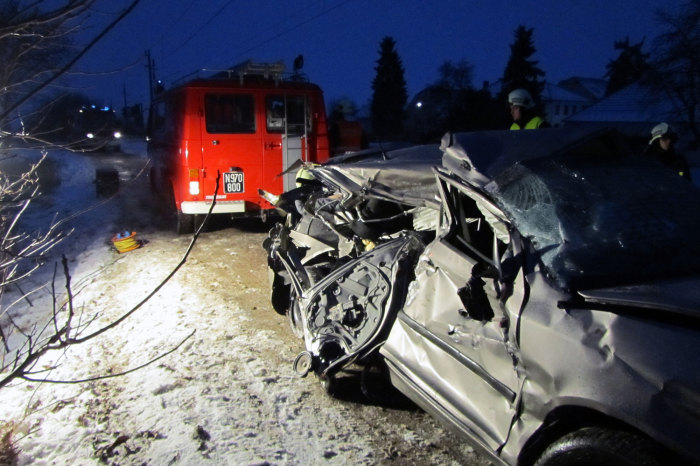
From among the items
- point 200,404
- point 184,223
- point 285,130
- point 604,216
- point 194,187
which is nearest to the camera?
point 604,216

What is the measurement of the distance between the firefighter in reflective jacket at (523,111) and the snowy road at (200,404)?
3169 millimetres

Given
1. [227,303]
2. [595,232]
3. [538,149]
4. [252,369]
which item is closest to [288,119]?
[227,303]

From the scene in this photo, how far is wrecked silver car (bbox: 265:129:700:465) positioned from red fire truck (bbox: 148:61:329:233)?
4.35 m

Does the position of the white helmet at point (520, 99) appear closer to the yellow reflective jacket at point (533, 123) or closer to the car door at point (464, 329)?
the yellow reflective jacket at point (533, 123)

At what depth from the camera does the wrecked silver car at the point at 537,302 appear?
1915mm

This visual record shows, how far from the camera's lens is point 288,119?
8.36 m

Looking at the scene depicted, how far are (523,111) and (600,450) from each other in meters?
4.02

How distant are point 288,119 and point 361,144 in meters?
1.86

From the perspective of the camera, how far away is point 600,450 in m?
1.95

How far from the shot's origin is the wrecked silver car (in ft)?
6.28

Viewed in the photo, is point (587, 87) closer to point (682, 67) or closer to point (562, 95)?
point (562, 95)

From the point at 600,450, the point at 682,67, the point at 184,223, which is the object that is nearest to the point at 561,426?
the point at 600,450

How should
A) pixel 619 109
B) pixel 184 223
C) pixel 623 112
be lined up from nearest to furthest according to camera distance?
pixel 184 223, pixel 623 112, pixel 619 109

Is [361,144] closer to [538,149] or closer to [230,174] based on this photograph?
[230,174]
